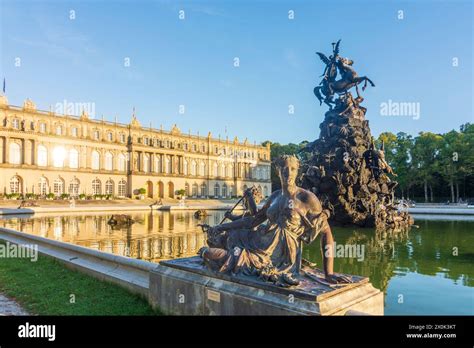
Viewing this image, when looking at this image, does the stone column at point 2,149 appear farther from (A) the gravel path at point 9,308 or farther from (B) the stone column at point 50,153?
(A) the gravel path at point 9,308

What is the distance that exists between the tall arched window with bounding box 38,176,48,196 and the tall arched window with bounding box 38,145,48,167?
2.20 m

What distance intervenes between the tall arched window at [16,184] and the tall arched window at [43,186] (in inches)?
102

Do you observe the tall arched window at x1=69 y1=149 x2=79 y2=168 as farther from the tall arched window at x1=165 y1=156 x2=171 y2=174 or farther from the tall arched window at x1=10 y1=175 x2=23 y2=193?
the tall arched window at x1=165 y1=156 x2=171 y2=174

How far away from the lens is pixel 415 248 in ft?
37.7

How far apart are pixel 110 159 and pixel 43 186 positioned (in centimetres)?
1216

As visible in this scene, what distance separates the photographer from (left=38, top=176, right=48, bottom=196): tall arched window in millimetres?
53688

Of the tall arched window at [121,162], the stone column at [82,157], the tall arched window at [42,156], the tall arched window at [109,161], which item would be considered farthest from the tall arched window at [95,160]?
the tall arched window at [42,156]

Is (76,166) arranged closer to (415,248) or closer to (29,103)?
(29,103)

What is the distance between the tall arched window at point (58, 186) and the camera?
55375mm

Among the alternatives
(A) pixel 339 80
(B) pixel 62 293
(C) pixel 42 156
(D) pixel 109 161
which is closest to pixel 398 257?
(B) pixel 62 293

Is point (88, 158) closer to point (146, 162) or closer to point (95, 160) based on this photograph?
point (95, 160)

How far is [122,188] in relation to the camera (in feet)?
210
